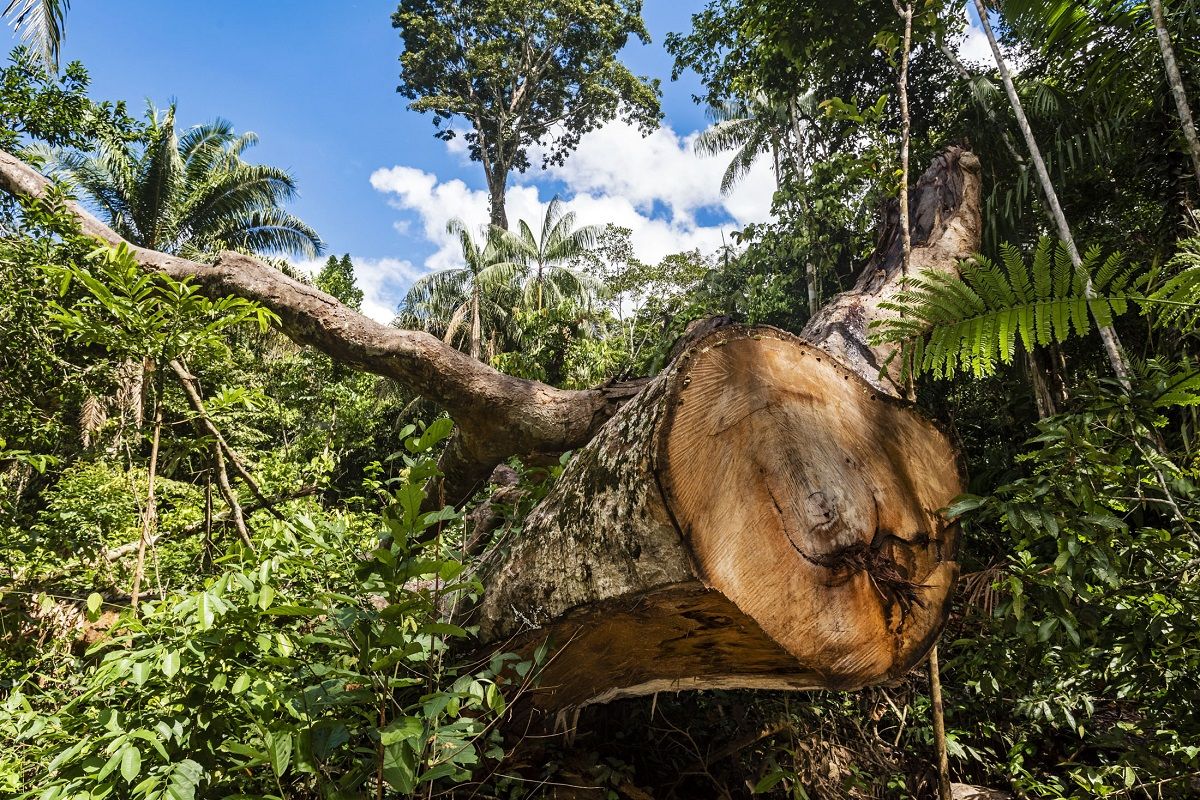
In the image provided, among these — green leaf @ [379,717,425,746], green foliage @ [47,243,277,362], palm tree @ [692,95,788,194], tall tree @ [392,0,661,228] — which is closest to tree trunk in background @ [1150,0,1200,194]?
green leaf @ [379,717,425,746]

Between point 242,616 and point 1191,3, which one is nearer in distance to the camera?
point 242,616

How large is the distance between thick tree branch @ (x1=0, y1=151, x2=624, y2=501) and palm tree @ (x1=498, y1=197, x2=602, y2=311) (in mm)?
13890

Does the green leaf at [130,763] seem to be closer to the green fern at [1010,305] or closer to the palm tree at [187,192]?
the green fern at [1010,305]

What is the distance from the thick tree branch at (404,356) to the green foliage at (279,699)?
134 centimetres

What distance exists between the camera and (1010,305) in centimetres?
146

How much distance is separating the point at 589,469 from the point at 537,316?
703 centimetres

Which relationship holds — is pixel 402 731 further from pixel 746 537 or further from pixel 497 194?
pixel 497 194

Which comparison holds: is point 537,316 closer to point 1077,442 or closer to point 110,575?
point 110,575

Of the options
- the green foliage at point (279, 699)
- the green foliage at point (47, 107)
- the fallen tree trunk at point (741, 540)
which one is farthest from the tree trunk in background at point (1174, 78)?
the green foliage at point (47, 107)

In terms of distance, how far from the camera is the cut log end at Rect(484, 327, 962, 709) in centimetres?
119

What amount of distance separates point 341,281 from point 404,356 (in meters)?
14.2

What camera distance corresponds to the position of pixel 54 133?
4648mm

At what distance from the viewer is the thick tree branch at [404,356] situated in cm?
280

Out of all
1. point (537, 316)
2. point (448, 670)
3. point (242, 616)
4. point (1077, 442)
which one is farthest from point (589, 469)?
point (537, 316)
